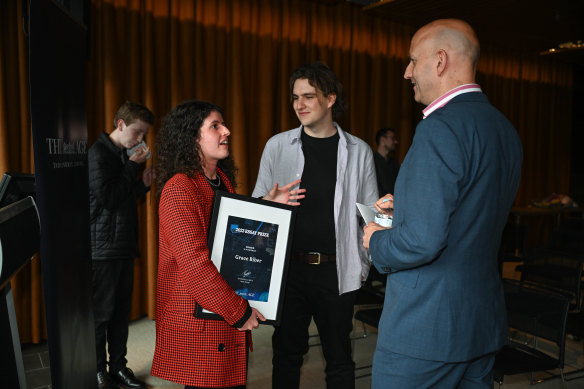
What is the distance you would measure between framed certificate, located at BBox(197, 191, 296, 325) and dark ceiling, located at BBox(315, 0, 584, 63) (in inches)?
161

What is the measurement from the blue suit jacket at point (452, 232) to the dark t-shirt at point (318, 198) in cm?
86

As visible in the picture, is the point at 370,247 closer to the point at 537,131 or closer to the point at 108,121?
the point at 108,121

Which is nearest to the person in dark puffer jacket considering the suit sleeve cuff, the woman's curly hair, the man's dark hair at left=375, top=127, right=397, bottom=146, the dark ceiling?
the woman's curly hair

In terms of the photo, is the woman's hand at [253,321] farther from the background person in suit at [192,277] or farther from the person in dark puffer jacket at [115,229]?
the person in dark puffer jacket at [115,229]

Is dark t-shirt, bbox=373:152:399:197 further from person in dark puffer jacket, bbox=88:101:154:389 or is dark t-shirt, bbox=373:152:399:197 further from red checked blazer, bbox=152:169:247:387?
red checked blazer, bbox=152:169:247:387

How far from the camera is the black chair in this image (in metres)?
2.59

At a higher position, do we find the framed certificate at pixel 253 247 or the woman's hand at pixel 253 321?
the framed certificate at pixel 253 247

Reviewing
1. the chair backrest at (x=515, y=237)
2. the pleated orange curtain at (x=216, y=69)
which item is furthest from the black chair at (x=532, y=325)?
the pleated orange curtain at (x=216, y=69)

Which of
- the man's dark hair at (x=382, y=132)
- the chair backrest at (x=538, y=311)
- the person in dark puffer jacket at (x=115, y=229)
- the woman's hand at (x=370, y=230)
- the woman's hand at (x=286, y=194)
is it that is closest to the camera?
the woman's hand at (x=370, y=230)

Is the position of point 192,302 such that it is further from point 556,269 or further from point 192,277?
point 556,269

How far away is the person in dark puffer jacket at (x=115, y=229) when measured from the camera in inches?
119

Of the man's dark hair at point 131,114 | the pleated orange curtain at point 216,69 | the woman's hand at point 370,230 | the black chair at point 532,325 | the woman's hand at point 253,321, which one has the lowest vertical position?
the black chair at point 532,325

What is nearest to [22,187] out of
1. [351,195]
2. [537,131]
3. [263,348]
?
[351,195]

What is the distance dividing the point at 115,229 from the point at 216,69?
8.35 feet
